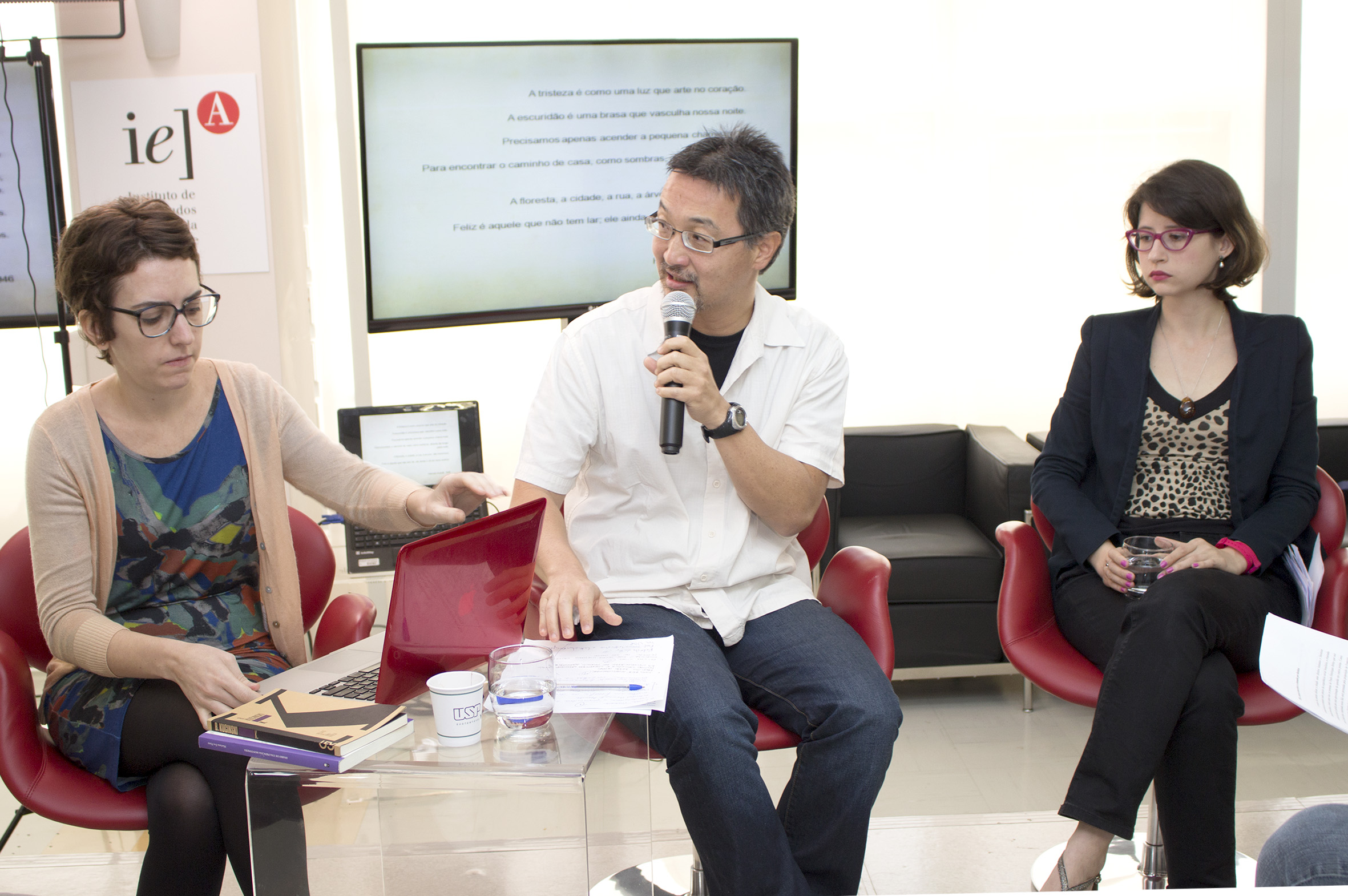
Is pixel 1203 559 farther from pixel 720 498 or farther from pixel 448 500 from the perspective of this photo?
pixel 448 500

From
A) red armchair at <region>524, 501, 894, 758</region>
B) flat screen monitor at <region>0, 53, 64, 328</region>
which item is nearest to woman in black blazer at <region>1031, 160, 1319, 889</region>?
red armchair at <region>524, 501, 894, 758</region>

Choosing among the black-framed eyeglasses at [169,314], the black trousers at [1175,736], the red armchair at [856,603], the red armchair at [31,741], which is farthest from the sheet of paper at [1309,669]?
the black-framed eyeglasses at [169,314]

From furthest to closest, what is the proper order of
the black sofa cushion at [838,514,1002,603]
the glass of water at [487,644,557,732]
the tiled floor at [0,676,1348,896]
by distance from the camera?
1. the black sofa cushion at [838,514,1002,603]
2. the tiled floor at [0,676,1348,896]
3. the glass of water at [487,644,557,732]

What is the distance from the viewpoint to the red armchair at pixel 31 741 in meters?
1.57

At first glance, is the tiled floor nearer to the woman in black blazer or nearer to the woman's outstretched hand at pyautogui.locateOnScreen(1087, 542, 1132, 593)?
the woman in black blazer

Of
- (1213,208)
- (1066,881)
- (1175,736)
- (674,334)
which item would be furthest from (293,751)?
(1213,208)

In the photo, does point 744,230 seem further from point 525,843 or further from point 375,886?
point 375,886

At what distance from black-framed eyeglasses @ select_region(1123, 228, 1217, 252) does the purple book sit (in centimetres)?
168

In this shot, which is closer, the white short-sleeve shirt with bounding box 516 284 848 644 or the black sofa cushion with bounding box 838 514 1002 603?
the white short-sleeve shirt with bounding box 516 284 848 644

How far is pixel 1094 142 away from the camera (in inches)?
145

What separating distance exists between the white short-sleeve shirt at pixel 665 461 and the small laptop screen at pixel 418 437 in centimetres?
87

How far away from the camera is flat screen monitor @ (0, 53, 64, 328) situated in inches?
107

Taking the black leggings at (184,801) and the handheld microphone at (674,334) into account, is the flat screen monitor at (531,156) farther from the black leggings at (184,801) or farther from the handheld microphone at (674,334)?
the black leggings at (184,801)

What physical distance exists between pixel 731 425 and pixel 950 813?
4.10ft
